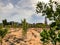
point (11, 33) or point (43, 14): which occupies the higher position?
point (43, 14)

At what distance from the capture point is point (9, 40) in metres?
62.8

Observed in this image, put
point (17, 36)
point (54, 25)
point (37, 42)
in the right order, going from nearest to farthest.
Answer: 1. point (54, 25)
2. point (37, 42)
3. point (17, 36)

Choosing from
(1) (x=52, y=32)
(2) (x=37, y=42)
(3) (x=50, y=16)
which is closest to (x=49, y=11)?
(3) (x=50, y=16)

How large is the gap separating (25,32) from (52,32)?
19.6m

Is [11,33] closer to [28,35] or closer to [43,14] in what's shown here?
[28,35]

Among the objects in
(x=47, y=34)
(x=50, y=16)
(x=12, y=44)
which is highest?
(x=50, y=16)

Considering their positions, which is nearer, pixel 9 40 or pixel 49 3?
pixel 49 3

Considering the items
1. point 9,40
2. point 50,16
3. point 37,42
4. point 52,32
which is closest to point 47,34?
point 52,32

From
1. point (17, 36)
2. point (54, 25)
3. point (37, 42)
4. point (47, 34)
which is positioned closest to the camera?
point (47, 34)

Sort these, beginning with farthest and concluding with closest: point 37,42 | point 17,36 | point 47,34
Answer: point 17,36, point 37,42, point 47,34

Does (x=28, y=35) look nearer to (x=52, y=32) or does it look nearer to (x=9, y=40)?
(x=9, y=40)

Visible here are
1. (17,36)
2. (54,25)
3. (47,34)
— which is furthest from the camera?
(17,36)

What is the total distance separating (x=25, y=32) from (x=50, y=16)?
18850 mm

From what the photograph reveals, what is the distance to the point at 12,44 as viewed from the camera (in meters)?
61.2
